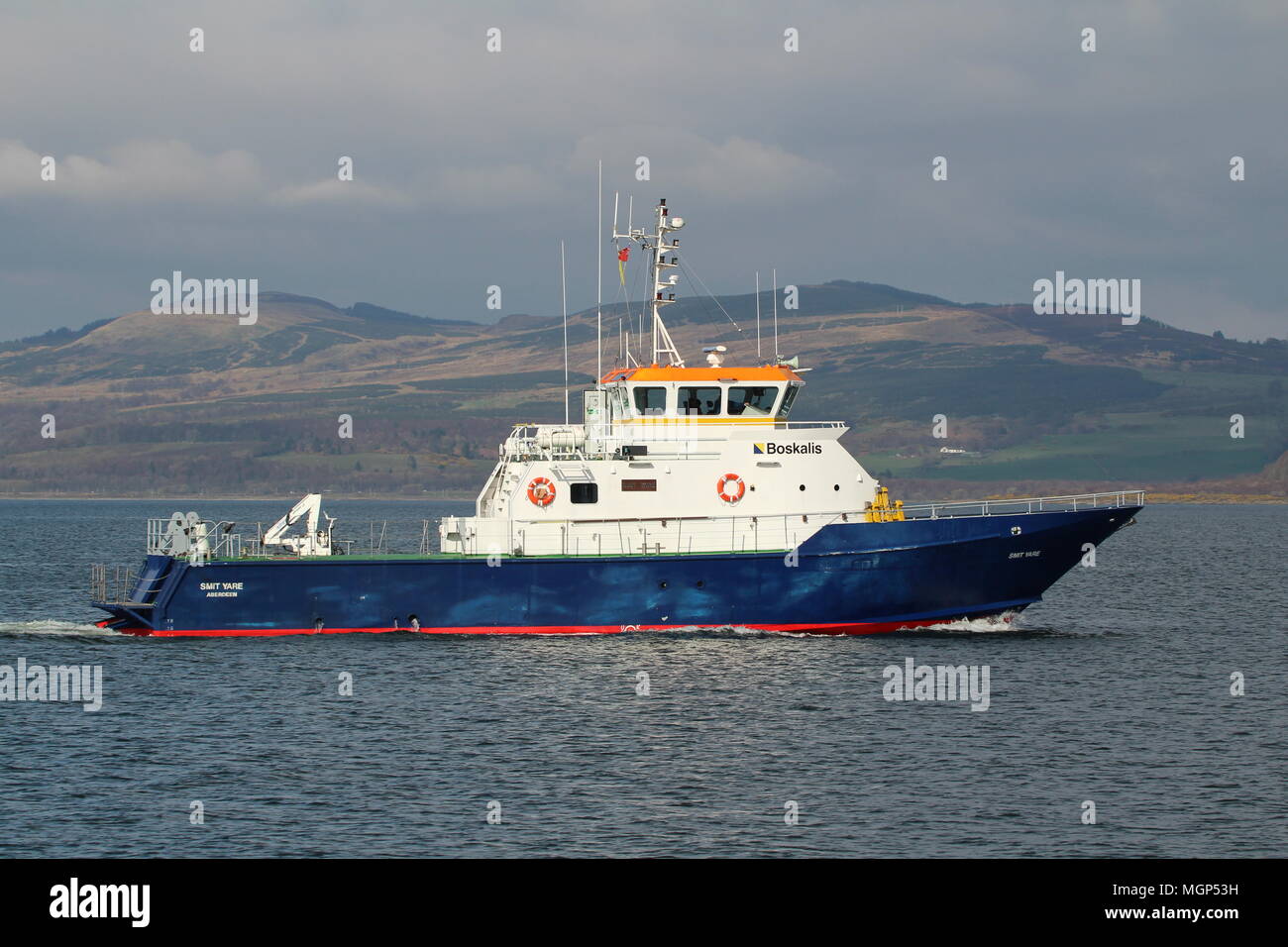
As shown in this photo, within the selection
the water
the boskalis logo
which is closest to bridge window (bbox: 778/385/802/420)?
the boskalis logo

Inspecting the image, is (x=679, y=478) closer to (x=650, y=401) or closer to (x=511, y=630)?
(x=650, y=401)

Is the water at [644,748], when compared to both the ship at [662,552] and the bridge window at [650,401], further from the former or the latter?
the bridge window at [650,401]

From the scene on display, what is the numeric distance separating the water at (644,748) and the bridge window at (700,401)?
5.32m

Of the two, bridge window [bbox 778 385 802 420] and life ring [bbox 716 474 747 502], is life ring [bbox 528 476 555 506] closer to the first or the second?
life ring [bbox 716 474 747 502]

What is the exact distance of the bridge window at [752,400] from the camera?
3384cm

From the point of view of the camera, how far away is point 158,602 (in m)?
33.1

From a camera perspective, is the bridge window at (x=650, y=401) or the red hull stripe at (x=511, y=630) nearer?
the red hull stripe at (x=511, y=630)

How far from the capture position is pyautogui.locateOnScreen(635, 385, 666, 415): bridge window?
110ft

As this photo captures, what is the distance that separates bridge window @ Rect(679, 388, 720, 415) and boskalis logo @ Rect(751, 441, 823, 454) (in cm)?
131

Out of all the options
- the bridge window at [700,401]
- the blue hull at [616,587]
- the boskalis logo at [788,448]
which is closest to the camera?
the blue hull at [616,587]

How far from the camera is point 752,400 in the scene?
33.9 m

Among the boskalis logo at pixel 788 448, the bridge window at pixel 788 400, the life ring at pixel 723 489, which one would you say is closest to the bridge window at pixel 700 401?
the boskalis logo at pixel 788 448
